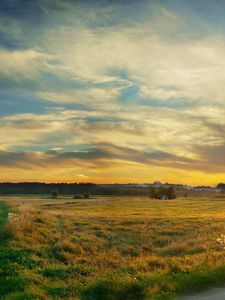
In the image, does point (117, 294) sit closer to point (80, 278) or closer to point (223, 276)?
point (80, 278)

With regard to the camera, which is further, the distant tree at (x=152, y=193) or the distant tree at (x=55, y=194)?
the distant tree at (x=152, y=193)

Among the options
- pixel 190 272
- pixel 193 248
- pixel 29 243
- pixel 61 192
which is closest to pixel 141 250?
pixel 193 248

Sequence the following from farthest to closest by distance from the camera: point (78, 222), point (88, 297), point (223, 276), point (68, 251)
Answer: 1. point (78, 222)
2. point (68, 251)
3. point (223, 276)
4. point (88, 297)

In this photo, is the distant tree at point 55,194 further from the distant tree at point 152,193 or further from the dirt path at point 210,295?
the dirt path at point 210,295

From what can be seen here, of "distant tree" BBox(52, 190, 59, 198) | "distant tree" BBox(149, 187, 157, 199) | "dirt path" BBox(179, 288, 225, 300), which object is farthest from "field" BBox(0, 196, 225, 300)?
"distant tree" BBox(149, 187, 157, 199)

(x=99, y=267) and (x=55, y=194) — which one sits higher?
(x=55, y=194)

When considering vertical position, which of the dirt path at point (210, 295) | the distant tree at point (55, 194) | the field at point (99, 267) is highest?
the distant tree at point (55, 194)

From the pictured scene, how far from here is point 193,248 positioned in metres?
24.8

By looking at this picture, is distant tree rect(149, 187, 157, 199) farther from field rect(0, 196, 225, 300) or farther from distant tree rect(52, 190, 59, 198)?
field rect(0, 196, 225, 300)

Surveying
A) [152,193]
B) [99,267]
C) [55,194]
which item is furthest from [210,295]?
[152,193]

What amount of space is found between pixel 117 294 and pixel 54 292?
1.84 meters

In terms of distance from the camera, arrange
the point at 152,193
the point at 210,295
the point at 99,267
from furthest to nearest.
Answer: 1. the point at 152,193
2. the point at 99,267
3. the point at 210,295

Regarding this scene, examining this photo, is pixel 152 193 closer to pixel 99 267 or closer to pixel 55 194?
pixel 55 194

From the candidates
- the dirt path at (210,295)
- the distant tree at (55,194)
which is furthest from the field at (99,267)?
the distant tree at (55,194)
